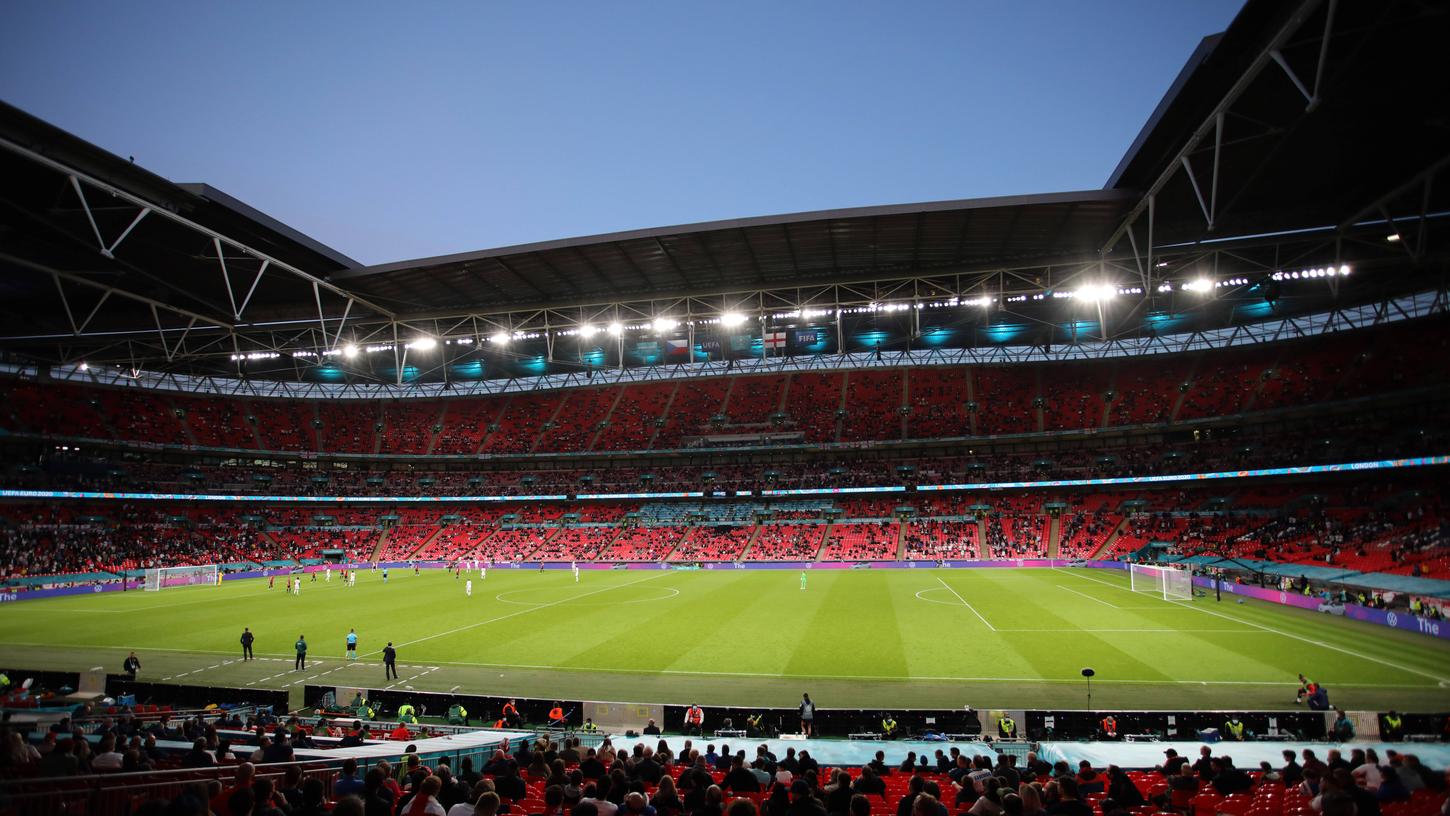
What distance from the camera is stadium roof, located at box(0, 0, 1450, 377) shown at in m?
17.5

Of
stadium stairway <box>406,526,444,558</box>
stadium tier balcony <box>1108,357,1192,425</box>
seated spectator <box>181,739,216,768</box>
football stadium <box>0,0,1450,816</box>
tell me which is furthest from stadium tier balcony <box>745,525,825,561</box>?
seated spectator <box>181,739,216,768</box>

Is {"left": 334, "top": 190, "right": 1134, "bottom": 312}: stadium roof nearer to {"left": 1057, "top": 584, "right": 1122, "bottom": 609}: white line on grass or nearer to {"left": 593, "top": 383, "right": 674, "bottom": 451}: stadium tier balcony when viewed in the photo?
{"left": 1057, "top": 584, "right": 1122, "bottom": 609}: white line on grass

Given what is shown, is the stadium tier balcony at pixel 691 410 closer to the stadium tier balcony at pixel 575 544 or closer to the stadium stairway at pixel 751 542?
the stadium tier balcony at pixel 575 544

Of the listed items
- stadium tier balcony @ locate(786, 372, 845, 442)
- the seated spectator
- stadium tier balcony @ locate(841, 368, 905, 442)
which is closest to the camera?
the seated spectator

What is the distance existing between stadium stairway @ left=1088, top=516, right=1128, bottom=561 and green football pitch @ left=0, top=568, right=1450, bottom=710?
12615 millimetres

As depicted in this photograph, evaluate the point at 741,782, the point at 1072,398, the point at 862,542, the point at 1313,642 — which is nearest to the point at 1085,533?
the point at 1072,398

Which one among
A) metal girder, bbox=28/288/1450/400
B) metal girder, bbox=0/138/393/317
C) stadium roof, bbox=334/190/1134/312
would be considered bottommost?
metal girder, bbox=0/138/393/317

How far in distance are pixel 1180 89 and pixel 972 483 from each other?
39.9 m

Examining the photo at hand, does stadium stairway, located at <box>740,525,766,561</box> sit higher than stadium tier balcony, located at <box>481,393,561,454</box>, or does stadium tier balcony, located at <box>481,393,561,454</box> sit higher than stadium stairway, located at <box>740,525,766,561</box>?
stadium tier balcony, located at <box>481,393,561,454</box>

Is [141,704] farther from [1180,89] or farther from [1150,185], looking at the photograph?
[1150,185]

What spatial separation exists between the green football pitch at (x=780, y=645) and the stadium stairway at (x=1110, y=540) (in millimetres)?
12615

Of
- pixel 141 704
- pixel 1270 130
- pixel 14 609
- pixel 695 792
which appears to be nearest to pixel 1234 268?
pixel 1270 130

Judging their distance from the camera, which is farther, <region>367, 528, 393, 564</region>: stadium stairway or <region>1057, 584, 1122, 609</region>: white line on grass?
<region>367, 528, 393, 564</region>: stadium stairway

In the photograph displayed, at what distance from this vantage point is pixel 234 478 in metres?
59.4
